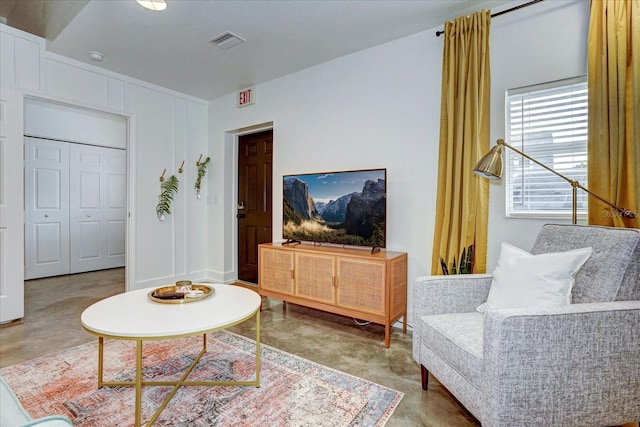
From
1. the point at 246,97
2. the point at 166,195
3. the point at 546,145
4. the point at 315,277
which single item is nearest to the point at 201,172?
the point at 166,195

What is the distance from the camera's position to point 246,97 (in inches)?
157

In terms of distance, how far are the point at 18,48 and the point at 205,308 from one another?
3.19m

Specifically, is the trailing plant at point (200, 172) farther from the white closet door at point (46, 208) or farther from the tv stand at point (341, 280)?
the white closet door at point (46, 208)

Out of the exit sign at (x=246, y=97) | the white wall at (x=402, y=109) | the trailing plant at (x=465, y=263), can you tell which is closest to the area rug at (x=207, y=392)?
the trailing plant at (x=465, y=263)

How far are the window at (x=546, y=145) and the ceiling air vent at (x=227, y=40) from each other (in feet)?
7.31

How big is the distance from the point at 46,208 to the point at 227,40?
407cm

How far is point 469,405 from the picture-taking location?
4.53ft

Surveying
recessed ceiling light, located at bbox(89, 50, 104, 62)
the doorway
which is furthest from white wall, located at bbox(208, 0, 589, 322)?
the doorway

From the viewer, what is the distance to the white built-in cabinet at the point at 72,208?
464cm

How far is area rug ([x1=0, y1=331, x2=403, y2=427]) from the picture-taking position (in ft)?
5.18

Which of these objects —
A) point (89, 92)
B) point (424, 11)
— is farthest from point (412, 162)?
point (89, 92)

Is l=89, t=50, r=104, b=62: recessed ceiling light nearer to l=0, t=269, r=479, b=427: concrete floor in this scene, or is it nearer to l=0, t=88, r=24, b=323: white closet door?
l=0, t=88, r=24, b=323: white closet door

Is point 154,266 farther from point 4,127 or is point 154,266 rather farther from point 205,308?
point 205,308

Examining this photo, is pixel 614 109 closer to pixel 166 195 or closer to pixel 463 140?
pixel 463 140
